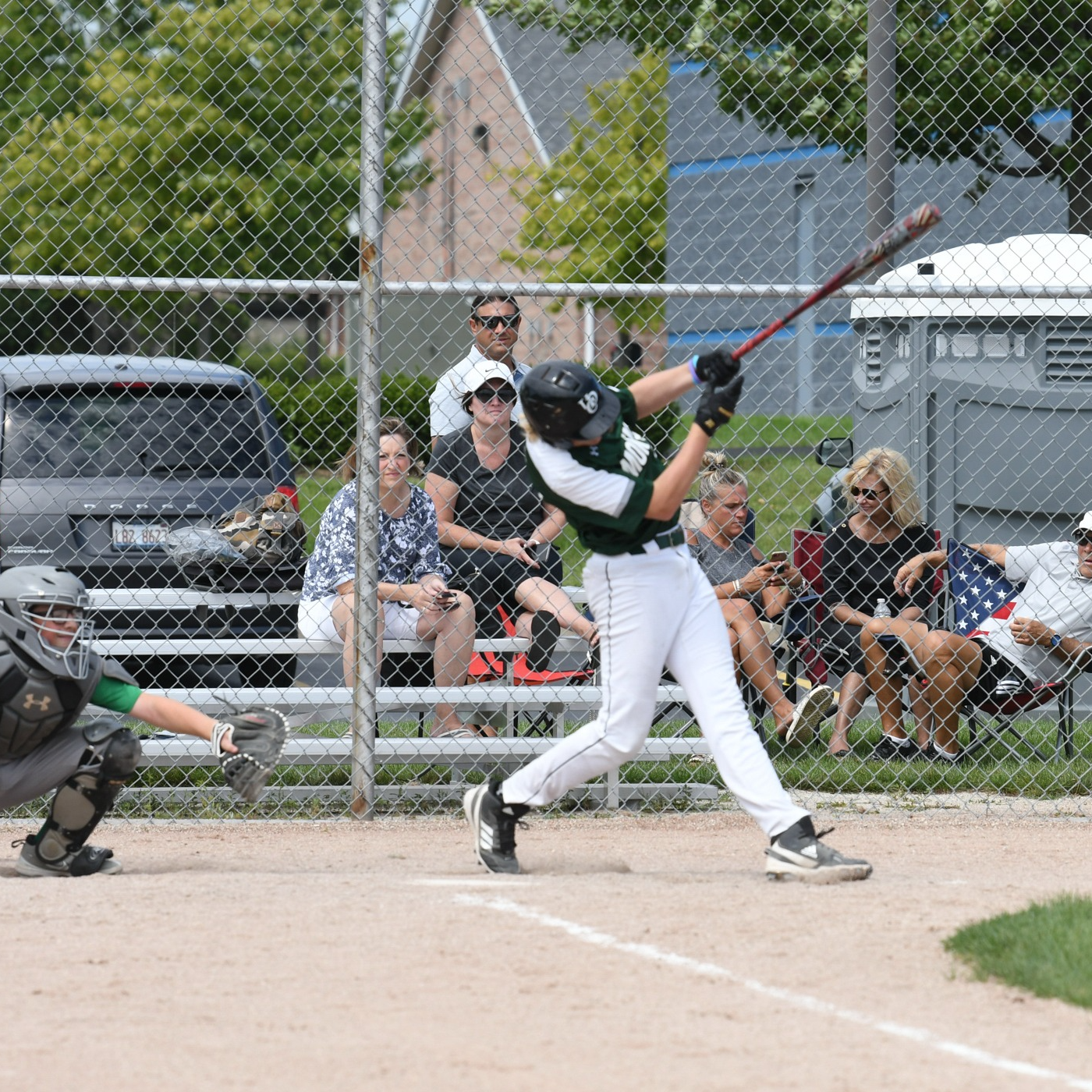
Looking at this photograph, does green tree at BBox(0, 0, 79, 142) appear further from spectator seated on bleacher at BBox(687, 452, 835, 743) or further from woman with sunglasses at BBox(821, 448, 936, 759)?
woman with sunglasses at BBox(821, 448, 936, 759)

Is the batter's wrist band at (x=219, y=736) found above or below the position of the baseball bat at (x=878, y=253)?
below

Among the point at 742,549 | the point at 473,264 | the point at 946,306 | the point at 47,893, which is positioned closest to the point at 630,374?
the point at 473,264

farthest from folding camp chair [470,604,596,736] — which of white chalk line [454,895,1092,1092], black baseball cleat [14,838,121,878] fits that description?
white chalk line [454,895,1092,1092]

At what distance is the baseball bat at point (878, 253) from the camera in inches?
186

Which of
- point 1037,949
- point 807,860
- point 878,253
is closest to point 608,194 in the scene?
point 878,253

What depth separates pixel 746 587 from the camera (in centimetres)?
698

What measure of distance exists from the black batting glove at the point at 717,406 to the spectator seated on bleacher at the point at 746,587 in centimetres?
237

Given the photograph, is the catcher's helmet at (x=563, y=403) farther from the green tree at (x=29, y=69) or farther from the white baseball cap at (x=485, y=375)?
the green tree at (x=29, y=69)

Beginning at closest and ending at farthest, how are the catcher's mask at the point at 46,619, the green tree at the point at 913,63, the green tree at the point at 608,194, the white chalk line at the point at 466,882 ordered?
the white chalk line at the point at 466,882 → the catcher's mask at the point at 46,619 → the green tree at the point at 913,63 → the green tree at the point at 608,194

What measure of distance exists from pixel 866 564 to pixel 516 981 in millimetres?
3965

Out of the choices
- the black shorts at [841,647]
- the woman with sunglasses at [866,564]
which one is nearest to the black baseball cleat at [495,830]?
the woman with sunglasses at [866,564]

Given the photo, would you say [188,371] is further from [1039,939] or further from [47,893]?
[1039,939]

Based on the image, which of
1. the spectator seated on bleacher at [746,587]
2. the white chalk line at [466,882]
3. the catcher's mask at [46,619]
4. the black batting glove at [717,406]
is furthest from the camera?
the spectator seated on bleacher at [746,587]

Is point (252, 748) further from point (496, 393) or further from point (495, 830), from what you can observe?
point (496, 393)
